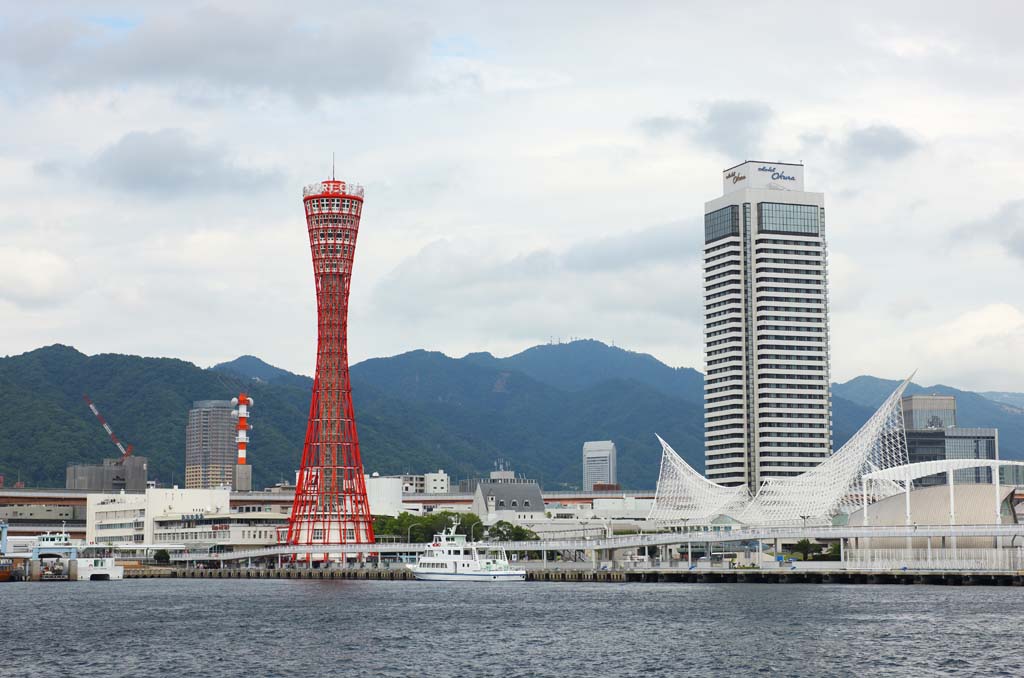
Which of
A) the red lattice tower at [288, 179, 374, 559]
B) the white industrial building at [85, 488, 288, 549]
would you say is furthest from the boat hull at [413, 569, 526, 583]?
the white industrial building at [85, 488, 288, 549]

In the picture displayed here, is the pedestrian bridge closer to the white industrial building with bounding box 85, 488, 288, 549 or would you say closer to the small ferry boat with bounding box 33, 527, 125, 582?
the white industrial building with bounding box 85, 488, 288, 549

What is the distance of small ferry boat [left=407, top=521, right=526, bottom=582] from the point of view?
133250 millimetres

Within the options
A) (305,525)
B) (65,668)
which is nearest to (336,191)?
(305,525)

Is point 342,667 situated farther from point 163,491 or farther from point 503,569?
point 163,491

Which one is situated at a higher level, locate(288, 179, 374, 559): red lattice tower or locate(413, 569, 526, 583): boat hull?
locate(288, 179, 374, 559): red lattice tower

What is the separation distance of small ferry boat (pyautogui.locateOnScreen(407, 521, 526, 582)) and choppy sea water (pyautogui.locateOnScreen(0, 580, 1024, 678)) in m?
21.5

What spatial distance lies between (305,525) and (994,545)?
237 ft

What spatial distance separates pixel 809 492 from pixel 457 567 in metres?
35.5

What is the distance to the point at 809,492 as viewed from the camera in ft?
478

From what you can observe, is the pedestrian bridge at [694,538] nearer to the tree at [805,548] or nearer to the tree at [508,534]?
the tree at [805,548]

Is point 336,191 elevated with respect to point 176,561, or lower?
elevated

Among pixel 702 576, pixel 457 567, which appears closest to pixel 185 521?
pixel 457 567

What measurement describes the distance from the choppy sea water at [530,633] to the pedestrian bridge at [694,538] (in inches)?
241

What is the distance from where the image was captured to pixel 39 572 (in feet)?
484
